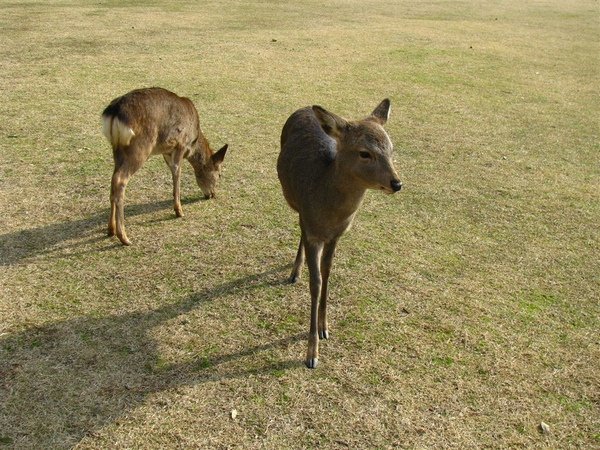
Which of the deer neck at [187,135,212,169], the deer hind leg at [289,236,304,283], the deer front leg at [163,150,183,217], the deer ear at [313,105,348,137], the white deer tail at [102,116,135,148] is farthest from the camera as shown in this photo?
the deer neck at [187,135,212,169]

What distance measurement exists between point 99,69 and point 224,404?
8743 mm

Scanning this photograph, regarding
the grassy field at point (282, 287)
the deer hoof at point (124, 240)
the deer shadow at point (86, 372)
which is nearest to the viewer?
the deer shadow at point (86, 372)

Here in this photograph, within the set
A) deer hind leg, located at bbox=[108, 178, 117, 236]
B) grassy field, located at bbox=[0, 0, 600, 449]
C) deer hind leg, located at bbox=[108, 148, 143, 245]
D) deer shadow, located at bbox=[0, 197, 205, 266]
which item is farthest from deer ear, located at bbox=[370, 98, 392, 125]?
deer shadow, located at bbox=[0, 197, 205, 266]


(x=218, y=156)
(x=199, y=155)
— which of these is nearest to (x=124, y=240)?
(x=199, y=155)

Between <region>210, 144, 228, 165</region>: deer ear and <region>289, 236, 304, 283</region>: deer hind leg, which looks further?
<region>210, 144, 228, 165</region>: deer ear

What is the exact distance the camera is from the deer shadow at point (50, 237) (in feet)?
16.0

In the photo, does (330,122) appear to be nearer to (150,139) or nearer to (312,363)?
(312,363)

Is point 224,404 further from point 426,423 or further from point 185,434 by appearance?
point 426,423

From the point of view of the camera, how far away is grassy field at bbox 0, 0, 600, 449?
3414 millimetres

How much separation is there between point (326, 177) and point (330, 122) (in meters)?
0.43

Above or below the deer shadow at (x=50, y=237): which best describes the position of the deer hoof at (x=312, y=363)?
below

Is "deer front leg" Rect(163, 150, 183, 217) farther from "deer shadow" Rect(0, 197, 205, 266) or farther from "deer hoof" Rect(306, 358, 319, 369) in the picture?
"deer hoof" Rect(306, 358, 319, 369)

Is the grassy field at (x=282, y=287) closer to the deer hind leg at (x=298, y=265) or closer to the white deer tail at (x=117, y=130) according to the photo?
the deer hind leg at (x=298, y=265)

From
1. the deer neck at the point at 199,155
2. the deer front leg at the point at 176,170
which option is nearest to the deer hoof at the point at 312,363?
the deer front leg at the point at 176,170
